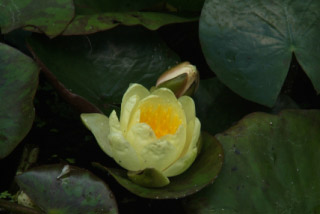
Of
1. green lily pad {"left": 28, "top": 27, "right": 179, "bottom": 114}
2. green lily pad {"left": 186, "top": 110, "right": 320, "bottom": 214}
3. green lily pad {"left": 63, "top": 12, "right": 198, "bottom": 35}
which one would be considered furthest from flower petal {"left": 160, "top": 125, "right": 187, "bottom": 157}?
green lily pad {"left": 63, "top": 12, "right": 198, "bottom": 35}

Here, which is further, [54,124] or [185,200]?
[54,124]

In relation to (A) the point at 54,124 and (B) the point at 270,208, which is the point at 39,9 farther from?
(B) the point at 270,208

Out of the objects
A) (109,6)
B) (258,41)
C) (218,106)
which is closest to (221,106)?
(218,106)

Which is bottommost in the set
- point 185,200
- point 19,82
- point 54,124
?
point 54,124

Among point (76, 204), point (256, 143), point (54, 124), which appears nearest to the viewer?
point (76, 204)

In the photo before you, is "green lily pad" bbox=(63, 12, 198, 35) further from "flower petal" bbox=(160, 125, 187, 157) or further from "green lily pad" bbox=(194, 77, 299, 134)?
"flower petal" bbox=(160, 125, 187, 157)

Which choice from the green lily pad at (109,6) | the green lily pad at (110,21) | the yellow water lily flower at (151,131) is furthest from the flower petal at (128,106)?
the green lily pad at (109,6)

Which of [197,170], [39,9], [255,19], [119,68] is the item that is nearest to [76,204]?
[197,170]

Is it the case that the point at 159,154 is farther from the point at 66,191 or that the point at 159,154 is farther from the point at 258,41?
the point at 258,41
